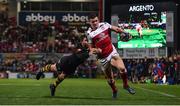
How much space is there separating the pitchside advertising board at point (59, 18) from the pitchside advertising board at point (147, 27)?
38.2 feet

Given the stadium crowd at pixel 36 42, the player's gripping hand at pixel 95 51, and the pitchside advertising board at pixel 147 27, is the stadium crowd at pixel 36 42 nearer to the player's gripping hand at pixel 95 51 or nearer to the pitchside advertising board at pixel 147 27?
the pitchside advertising board at pixel 147 27

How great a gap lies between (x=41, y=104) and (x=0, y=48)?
111 ft

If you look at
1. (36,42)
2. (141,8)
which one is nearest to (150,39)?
(141,8)

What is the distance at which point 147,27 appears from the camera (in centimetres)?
3541

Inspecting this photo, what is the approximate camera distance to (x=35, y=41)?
1763 inches

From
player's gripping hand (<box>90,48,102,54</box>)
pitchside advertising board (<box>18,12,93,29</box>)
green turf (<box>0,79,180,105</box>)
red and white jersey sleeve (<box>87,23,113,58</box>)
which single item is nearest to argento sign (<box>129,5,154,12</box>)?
pitchside advertising board (<box>18,12,93,29</box>)

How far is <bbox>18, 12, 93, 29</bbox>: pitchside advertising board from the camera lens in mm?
48469

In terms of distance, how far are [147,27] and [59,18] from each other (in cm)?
1557

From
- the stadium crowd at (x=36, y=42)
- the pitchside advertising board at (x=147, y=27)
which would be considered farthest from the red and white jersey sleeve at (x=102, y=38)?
the stadium crowd at (x=36, y=42)

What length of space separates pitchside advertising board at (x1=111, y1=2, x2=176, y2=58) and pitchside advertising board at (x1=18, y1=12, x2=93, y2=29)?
1164 cm

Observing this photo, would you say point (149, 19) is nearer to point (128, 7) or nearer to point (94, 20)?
point (128, 7)

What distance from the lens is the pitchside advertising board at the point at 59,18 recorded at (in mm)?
48469

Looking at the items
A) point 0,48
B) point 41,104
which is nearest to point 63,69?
point 41,104

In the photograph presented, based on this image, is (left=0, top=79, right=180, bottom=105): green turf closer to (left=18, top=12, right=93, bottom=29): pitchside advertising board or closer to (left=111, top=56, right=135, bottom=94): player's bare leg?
(left=111, top=56, right=135, bottom=94): player's bare leg
